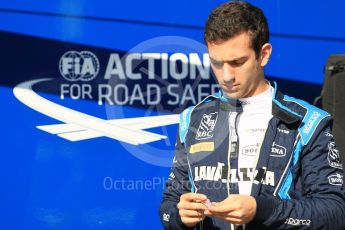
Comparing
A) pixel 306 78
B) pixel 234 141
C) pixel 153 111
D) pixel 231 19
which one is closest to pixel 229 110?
pixel 234 141

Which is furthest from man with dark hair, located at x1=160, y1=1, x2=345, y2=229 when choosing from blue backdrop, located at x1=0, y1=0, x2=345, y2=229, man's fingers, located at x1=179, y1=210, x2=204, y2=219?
blue backdrop, located at x1=0, y1=0, x2=345, y2=229

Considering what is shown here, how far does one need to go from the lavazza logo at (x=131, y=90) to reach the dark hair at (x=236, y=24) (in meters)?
1.22

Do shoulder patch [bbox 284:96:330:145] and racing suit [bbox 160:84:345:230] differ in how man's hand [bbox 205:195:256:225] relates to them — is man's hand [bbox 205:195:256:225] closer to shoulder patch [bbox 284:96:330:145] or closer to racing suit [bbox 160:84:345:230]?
racing suit [bbox 160:84:345:230]

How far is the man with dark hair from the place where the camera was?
1.36 m

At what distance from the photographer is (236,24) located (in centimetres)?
142

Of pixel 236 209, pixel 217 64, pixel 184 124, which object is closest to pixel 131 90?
pixel 184 124

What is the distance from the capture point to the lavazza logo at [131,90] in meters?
2.61

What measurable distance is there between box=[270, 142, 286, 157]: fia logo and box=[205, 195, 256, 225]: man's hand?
0.56ft

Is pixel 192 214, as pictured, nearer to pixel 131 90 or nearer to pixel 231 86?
pixel 231 86

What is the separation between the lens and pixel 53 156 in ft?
8.54

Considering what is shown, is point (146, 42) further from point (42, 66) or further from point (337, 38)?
point (337, 38)

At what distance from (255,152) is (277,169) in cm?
7

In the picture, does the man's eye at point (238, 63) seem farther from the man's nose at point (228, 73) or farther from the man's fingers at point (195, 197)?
the man's fingers at point (195, 197)

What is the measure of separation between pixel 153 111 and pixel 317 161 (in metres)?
1.35
